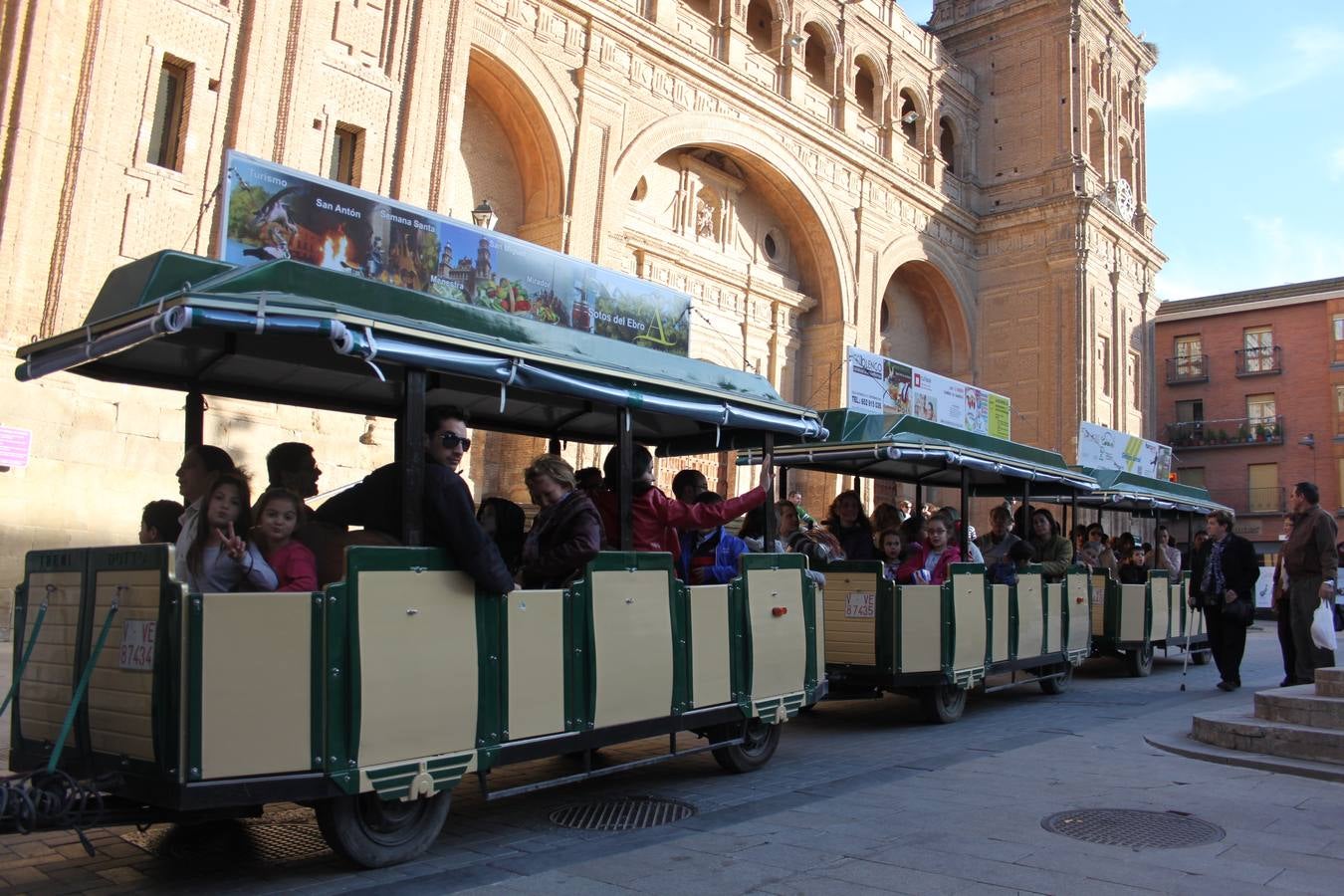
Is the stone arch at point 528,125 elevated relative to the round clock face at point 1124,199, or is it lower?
lower

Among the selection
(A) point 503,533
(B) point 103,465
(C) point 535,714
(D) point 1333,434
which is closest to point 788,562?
(A) point 503,533

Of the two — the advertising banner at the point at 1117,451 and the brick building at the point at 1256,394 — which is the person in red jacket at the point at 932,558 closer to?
the advertising banner at the point at 1117,451

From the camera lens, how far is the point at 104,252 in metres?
12.7

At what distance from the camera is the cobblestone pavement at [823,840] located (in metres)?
4.62

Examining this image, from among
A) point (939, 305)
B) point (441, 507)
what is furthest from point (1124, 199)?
point (441, 507)

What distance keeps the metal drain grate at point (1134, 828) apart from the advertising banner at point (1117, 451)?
24.1 meters

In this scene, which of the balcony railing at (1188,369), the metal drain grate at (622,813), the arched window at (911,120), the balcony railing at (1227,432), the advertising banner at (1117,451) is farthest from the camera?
the balcony railing at (1188,369)

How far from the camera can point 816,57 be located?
2903 cm

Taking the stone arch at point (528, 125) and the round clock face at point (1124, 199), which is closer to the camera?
the stone arch at point (528, 125)

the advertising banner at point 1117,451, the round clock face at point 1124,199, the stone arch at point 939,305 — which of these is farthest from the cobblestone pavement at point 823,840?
the round clock face at point 1124,199

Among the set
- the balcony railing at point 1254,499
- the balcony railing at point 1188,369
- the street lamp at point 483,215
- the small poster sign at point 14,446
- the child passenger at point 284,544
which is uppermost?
the balcony railing at point 1188,369

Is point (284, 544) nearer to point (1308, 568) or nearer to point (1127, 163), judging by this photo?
point (1308, 568)

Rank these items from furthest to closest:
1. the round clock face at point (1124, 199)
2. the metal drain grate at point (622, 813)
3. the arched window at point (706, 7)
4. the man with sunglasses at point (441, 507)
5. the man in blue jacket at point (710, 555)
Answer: the round clock face at point (1124, 199) < the arched window at point (706, 7) < the man in blue jacket at point (710, 555) < the metal drain grate at point (622, 813) < the man with sunglasses at point (441, 507)

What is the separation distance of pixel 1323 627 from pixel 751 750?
18.4 feet
